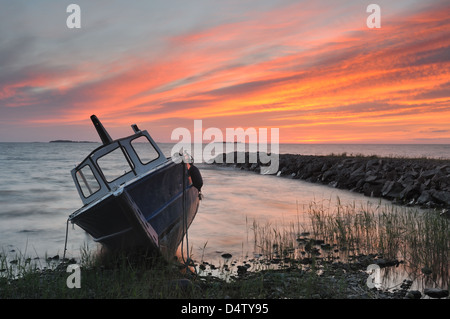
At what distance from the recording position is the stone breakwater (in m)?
15.7

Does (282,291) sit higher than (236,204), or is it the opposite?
(282,291)

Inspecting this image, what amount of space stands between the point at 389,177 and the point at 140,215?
17.7 meters

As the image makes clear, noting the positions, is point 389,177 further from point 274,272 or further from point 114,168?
point 114,168

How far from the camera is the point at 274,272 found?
24.2 feet

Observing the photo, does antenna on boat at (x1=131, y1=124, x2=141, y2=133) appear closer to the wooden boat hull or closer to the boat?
the boat

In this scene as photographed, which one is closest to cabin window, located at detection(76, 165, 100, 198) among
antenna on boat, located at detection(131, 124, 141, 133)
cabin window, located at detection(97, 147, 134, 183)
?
cabin window, located at detection(97, 147, 134, 183)

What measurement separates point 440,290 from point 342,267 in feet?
6.72

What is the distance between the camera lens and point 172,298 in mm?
5379

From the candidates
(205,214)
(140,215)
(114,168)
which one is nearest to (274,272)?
(140,215)

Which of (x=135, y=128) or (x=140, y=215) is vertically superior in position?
(x=135, y=128)

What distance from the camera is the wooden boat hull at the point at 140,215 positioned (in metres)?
7.48
